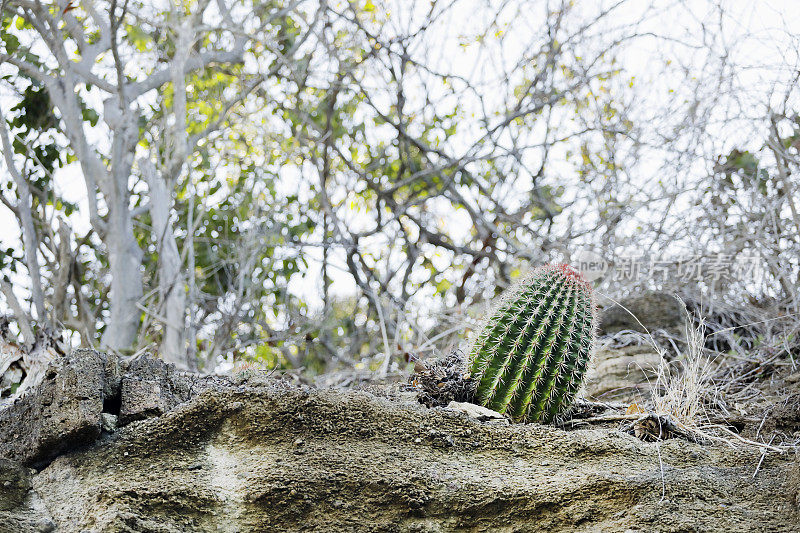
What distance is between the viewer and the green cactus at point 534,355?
9.05ft

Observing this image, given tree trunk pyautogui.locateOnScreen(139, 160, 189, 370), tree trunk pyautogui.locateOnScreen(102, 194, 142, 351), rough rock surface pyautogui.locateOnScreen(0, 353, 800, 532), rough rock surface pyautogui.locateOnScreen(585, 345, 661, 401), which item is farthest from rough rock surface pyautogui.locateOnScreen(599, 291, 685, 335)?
tree trunk pyautogui.locateOnScreen(102, 194, 142, 351)

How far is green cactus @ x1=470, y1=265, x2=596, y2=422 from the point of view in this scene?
2.76 metres

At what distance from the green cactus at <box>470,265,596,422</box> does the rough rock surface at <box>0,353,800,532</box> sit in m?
0.39

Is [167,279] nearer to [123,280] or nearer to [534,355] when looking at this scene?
[123,280]

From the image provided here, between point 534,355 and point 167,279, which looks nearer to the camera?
point 534,355

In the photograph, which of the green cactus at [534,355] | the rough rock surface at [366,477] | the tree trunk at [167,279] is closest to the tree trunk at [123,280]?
the tree trunk at [167,279]

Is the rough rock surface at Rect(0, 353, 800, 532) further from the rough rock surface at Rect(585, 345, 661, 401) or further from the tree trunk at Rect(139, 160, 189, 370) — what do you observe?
the tree trunk at Rect(139, 160, 189, 370)

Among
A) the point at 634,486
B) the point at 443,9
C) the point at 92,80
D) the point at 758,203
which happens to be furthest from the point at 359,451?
the point at 443,9

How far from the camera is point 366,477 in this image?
209 centimetres

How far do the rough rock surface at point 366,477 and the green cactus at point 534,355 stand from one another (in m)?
0.39

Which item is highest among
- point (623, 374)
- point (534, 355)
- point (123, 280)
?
point (123, 280)

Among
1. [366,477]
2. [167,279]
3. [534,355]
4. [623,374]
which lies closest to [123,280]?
[167,279]

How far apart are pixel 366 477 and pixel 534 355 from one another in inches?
36.6

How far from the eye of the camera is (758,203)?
4.94 metres
